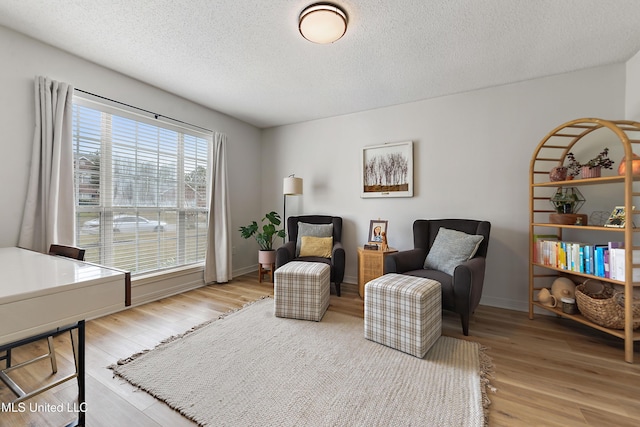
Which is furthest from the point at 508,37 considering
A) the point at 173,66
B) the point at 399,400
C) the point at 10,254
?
the point at 10,254

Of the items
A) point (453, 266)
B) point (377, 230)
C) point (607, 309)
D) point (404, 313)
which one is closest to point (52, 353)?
point (404, 313)

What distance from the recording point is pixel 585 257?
207 centimetres

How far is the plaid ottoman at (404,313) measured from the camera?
183 cm

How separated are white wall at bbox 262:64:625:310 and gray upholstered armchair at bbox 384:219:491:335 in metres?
0.29

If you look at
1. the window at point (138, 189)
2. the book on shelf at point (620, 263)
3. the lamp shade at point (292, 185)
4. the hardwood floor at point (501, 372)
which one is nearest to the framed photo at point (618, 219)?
the book on shelf at point (620, 263)

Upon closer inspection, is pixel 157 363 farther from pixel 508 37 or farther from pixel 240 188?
pixel 508 37

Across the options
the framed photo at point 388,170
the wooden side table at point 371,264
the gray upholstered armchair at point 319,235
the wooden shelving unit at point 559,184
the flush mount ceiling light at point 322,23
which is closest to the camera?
the flush mount ceiling light at point 322,23

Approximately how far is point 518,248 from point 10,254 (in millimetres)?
4179

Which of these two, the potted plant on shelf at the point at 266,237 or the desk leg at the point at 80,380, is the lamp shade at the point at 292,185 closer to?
the potted plant on shelf at the point at 266,237

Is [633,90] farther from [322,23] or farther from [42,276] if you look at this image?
[42,276]

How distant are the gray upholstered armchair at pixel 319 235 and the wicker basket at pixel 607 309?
2095 millimetres

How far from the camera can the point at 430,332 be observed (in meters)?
1.91

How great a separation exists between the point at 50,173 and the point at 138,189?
30.1 inches

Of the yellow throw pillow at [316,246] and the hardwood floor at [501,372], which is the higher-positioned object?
the yellow throw pillow at [316,246]
